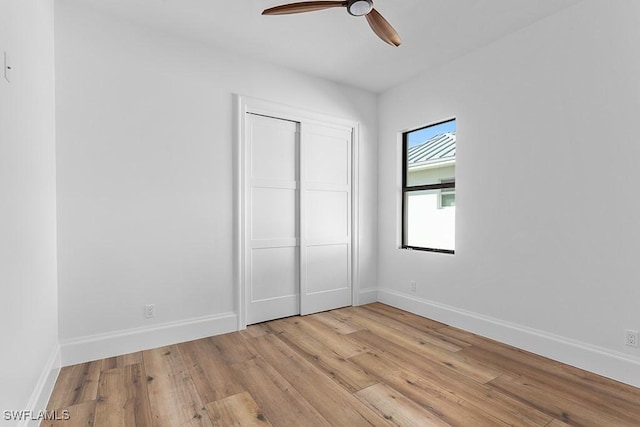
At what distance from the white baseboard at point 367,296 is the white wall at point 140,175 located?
65.7 inches

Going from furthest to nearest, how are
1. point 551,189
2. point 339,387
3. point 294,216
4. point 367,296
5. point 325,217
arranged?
point 367,296 → point 325,217 → point 294,216 → point 551,189 → point 339,387

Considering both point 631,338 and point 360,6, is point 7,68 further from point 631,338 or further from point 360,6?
point 631,338

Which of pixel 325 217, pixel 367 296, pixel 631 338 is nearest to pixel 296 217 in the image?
pixel 325 217

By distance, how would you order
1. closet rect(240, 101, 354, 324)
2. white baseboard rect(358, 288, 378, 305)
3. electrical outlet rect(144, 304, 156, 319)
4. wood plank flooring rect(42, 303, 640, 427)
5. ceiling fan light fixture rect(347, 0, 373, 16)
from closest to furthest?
wood plank flooring rect(42, 303, 640, 427)
ceiling fan light fixture rect(347, 0, 373, 16)
electrical outlet rect(144, 304, 156, 319)
closet rect(240, 101, 354, 324)
white baseboard rect(358, 288, 378, 305)

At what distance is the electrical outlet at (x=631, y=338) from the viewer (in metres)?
2.14

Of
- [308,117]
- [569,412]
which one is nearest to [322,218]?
[308,117]

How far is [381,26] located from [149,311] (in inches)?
112

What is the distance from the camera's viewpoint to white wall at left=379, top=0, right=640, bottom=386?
2.21 m

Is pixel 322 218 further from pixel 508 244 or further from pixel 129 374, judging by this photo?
pixel 129 374

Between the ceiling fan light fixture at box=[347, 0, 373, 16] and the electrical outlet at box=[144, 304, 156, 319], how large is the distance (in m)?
2.73

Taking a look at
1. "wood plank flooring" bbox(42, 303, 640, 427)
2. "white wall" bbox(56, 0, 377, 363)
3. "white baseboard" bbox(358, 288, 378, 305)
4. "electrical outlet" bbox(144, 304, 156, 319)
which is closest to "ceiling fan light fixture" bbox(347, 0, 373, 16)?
"white wall" bbox(56, 0, 377, 363)

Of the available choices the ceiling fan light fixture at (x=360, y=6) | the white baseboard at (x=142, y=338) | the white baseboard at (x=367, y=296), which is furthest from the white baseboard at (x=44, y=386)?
the white baseboard at (x=367, y=296)

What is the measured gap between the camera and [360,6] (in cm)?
199

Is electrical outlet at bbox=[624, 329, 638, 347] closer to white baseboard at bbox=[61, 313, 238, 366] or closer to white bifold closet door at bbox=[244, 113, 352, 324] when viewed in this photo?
white bifold closet door at bbox=[244, 113, 352, 324]
